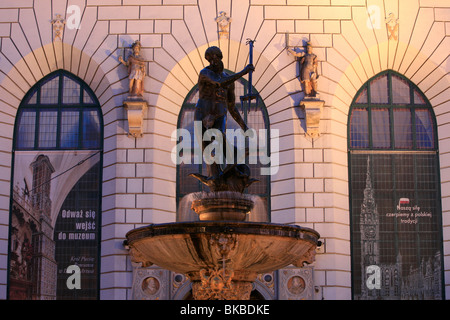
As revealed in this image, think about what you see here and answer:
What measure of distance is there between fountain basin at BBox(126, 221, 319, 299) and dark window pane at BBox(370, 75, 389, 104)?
1346cm

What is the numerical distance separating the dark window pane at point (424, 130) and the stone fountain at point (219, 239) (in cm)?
1308

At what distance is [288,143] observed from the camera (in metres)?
27.0

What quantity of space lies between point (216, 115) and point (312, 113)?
10.3 m

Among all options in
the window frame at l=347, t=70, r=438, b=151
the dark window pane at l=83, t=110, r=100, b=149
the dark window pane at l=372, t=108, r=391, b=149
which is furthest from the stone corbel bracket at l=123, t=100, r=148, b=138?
the dark window pane at l=372, t=108, r=391, b=149

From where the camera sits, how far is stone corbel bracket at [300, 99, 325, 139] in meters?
26.5

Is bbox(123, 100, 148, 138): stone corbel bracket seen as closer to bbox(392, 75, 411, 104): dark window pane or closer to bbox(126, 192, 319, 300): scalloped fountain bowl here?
bbox(392, 75, 411, 104): dark window pane

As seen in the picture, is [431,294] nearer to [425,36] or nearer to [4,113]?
[425,36]

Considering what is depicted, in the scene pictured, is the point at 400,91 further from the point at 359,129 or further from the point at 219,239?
the point at 219,239

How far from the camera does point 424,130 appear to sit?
92.8 feet

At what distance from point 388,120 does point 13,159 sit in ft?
43.3

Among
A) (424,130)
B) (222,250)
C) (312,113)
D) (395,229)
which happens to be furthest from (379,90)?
(222,250)
